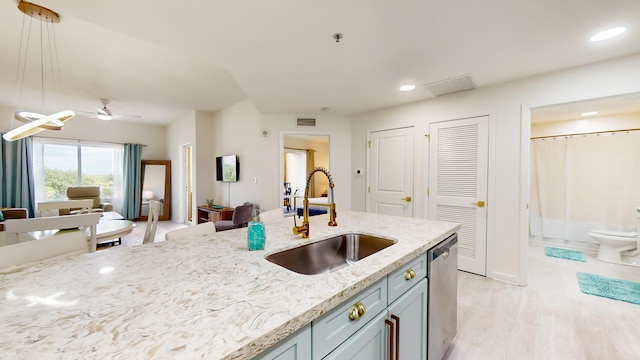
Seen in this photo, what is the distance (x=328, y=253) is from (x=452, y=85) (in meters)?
2.64

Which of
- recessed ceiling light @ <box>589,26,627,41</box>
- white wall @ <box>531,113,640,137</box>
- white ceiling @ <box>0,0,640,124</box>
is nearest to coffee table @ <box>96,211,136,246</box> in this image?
white ceiling @ <box>0,0,640,124</box>

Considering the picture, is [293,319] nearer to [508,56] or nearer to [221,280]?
[221,280]

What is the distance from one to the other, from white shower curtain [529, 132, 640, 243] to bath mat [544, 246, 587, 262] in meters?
0.29

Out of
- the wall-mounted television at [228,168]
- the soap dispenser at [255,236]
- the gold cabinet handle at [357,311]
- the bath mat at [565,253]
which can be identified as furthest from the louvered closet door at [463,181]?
the wall-mounted television at [228,168]

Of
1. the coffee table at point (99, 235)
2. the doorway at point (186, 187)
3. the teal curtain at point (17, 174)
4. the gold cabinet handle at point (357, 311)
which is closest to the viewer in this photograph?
the gold cabinet handle at point (357, 311)

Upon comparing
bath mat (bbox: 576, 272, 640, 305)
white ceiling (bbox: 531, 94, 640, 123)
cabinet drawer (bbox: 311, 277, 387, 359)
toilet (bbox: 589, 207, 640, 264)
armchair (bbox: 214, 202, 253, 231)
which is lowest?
bath mat (bbox: 576, 272, 640, 305)

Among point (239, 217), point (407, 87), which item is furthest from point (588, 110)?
point (239, 217)

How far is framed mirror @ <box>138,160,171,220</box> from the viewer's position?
6.64 m

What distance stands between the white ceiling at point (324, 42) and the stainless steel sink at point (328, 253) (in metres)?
1.54

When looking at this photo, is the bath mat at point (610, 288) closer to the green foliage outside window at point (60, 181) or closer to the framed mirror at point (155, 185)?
the framed mirror at point (155, 185)

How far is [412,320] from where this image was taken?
1.30m

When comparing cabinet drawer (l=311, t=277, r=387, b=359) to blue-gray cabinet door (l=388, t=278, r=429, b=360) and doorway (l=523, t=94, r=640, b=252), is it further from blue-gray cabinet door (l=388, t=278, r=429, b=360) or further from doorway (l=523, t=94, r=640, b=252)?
doorway (l=523, t=94, r=640, b=252)

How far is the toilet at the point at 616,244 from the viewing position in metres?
3.38

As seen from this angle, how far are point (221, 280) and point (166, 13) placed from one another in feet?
6.07
